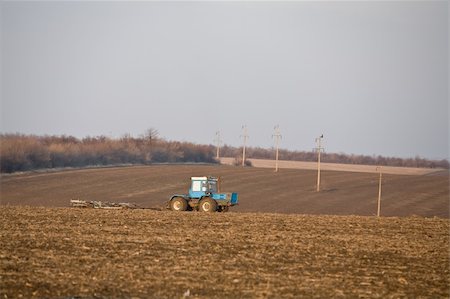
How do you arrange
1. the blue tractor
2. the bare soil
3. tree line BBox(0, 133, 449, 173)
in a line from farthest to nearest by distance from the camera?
tree line BBox(0, 133, 449, 173) → the blue tractor → the bare soil

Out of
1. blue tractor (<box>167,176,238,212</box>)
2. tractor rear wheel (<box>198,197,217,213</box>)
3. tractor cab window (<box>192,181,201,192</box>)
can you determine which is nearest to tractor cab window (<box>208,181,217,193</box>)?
blue tractor (<box>167,176,238,212</box>)

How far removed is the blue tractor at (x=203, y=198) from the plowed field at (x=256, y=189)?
12.2 metres

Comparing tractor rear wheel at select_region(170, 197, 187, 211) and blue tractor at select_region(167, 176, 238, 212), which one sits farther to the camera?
tractor rear wheel at select_region(170, 197, 187, 211)

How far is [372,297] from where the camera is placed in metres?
15.1

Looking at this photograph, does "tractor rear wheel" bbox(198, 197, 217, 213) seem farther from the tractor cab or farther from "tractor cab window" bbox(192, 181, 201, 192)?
"tractor cab window" bbox(192, 181, 201, 192)

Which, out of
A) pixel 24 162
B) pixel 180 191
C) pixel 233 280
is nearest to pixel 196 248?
pixel 233 280

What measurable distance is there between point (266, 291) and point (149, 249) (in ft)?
20.7

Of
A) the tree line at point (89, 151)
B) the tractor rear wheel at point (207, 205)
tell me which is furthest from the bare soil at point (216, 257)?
the tree line at point (89, 151)

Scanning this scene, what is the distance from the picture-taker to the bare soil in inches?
607

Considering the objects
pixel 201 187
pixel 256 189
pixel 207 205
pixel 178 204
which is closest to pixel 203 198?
pixel 207 205

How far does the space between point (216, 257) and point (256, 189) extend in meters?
45.9

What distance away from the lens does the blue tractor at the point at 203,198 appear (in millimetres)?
35094

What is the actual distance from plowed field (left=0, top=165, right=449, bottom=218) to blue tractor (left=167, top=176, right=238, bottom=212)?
12.2 meters

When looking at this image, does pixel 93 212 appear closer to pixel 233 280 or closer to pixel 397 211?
pixel 233 280
